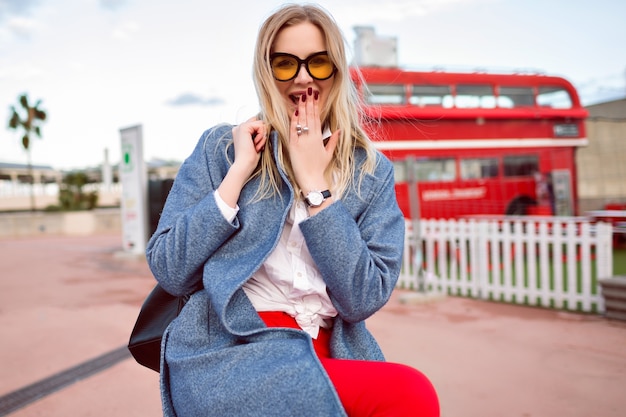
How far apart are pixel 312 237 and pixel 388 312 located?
4.96 meters

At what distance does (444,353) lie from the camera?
4.43 metres

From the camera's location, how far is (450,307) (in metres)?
6.37

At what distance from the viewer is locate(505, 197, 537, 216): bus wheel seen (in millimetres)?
10500

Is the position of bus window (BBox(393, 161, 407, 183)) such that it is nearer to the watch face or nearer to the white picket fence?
the white picket fence

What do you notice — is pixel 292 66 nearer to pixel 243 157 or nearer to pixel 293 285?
pixel 243 157

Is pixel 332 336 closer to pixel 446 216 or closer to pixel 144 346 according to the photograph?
pixel 144 346

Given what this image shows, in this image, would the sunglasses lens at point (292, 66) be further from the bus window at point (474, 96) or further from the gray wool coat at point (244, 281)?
the bus window at point (474, 96)

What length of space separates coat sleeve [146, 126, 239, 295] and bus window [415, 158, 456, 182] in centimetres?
860

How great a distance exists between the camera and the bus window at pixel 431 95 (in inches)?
380

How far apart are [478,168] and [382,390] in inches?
379

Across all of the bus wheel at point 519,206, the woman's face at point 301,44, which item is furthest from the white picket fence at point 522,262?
the woman's face at point 301,44

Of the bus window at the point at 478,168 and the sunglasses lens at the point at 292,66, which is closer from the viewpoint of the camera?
the sunglasses lens at the point at 292,66

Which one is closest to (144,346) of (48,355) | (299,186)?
(299,186)

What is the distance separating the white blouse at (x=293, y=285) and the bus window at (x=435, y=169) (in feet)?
28.2
